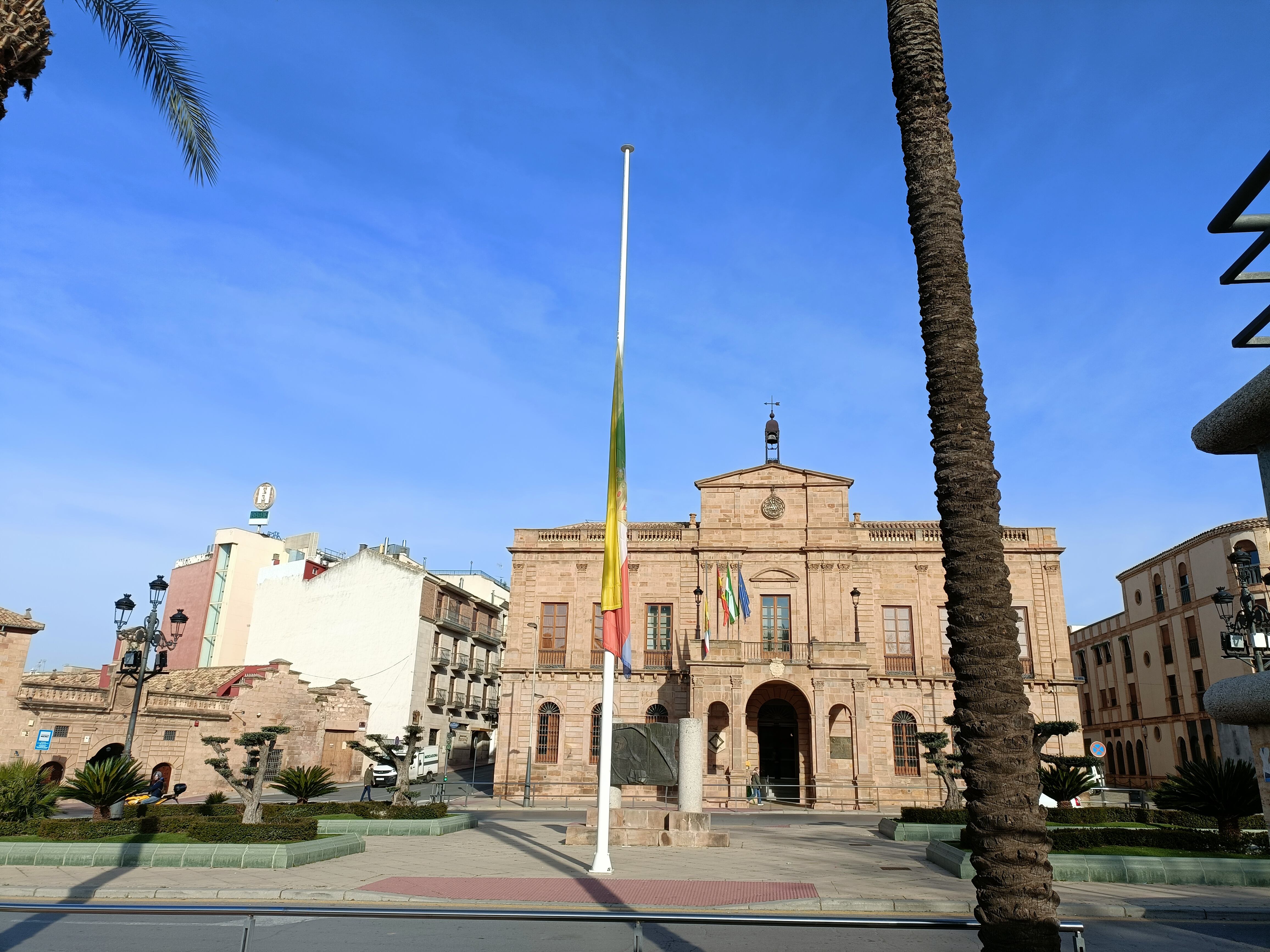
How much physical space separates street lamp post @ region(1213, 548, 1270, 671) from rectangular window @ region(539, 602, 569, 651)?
2523cm

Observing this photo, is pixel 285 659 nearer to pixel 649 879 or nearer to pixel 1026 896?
pixel 649 879

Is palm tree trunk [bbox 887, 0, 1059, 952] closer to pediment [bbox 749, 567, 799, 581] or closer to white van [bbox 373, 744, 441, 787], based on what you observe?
pediment [bbox 749, 567, 799, 581]

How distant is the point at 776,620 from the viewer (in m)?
37.0

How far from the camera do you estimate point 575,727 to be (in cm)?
3619

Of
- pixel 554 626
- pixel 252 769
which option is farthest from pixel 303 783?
pixel 554 626

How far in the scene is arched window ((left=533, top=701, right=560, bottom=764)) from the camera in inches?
1423

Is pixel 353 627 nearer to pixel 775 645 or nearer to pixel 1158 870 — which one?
pixel 775 645

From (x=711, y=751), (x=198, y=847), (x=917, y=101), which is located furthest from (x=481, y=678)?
(x=917, y=101)

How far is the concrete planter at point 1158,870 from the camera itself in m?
12.8

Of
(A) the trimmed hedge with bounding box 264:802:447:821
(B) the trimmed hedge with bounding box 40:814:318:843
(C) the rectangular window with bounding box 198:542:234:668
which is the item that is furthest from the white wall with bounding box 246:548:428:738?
(B) the trimmed hedge with bounding box 40:814:318:843

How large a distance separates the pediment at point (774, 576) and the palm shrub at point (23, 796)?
1048 inches

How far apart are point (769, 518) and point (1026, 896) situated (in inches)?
1309

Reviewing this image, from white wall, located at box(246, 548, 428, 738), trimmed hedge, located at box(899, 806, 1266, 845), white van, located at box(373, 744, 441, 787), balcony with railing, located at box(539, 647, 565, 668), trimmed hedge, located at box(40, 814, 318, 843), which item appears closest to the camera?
trimmed hedge, located at box(40, 814, 318, 843)

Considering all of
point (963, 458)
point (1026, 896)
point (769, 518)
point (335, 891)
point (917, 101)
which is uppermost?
point (769, 518)
